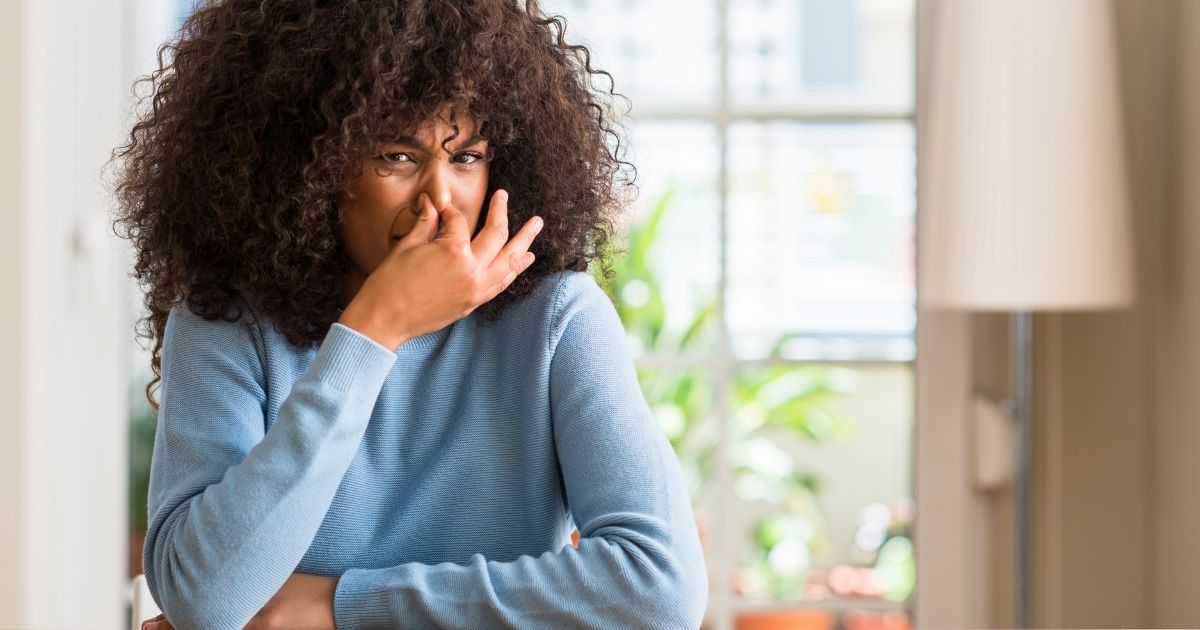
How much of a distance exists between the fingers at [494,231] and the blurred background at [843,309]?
1019 millimetres

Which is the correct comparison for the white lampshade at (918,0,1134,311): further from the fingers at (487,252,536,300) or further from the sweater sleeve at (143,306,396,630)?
the sweater sleeve at (143,306,396,630)

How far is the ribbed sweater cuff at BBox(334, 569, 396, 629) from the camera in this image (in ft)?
3.56

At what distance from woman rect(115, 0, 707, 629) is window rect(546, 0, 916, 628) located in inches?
54.3

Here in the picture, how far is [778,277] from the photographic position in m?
2.68

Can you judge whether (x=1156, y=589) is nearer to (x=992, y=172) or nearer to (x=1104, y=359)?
(x=1104, y=359)

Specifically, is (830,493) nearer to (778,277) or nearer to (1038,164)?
(778,277)

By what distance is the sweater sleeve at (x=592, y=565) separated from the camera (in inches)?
42.5

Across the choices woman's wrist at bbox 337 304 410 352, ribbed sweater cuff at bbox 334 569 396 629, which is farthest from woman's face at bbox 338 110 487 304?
ribbed sweater cuff at bbox 334 569 396 629

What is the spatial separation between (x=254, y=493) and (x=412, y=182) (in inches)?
12.9

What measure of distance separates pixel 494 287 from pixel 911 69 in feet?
5.64

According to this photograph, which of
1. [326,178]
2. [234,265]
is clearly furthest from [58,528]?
[326,178]

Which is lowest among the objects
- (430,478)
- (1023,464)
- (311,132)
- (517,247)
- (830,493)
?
(830,493)

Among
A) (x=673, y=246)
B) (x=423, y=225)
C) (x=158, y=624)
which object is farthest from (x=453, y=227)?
(x=673, y=246)

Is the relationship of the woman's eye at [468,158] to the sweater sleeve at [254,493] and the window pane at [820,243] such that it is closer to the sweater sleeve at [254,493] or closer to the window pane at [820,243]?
the sweater sleeve at [254,493]
